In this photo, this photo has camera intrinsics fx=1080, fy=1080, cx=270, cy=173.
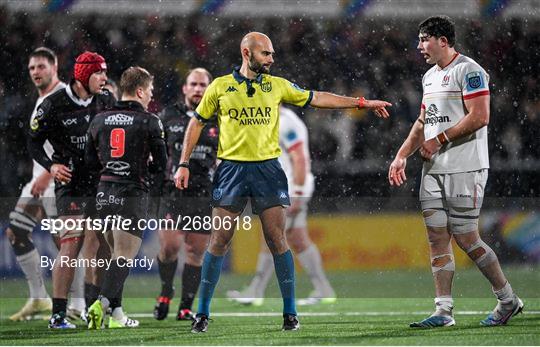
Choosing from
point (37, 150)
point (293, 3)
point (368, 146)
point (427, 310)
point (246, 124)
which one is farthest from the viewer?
point (293, 3)

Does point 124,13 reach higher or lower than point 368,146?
higher

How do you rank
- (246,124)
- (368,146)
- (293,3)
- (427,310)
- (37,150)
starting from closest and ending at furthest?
1. (246,124)
2. (37,150)
3. (427,310)
4. (368,146)
5. (293,3)

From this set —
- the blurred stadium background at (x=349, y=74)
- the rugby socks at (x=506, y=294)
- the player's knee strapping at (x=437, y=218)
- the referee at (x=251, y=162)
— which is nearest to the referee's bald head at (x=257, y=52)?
the referee at (x=251, y=162)

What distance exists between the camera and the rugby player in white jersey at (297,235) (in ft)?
26.4

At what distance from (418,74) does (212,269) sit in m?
7.50

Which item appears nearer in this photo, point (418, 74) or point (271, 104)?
point (271, 104)

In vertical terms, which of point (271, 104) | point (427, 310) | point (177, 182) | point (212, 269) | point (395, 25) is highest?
point (395, 25)

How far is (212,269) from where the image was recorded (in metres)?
5.54

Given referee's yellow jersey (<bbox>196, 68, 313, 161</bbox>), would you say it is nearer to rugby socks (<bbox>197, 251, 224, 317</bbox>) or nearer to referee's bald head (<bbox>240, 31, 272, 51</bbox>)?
referee's bald head (<bbox>240, 31, 272, 51</bbox>)

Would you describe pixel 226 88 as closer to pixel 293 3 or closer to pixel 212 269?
pixel 212 269

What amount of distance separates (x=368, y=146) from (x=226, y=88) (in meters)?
6.68

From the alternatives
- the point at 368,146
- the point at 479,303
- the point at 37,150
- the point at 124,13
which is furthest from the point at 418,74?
the point at 37,150

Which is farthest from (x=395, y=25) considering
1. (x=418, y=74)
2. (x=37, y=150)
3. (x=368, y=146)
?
(x=37, y=150)

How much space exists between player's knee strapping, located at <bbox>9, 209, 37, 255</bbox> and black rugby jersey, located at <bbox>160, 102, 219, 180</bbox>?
1182 millimetres
